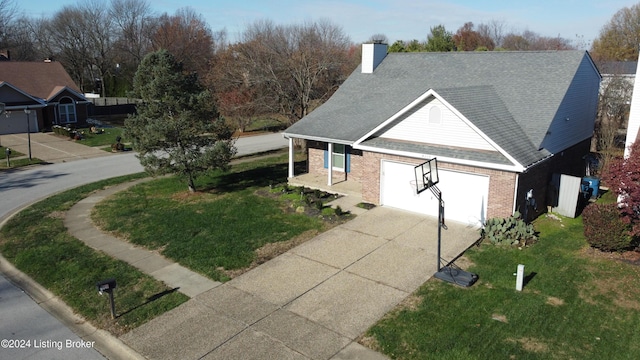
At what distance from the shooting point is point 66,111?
42.8m

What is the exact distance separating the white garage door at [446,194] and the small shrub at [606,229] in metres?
3.17

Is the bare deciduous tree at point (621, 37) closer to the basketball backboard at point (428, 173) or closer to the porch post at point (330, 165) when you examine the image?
the porch post at point (330, 165)

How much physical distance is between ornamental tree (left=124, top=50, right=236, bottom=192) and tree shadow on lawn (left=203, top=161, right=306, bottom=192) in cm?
214

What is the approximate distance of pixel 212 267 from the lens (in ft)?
45.4

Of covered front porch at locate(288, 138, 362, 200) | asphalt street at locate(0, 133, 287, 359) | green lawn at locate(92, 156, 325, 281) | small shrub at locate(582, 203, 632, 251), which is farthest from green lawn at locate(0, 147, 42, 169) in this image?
small shrub at locate(582, 203, 632, 251)

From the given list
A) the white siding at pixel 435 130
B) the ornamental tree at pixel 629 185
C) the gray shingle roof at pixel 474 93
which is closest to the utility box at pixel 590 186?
the gray shingle roof at pixel 474 93

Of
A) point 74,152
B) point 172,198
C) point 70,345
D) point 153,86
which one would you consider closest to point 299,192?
point 172,198

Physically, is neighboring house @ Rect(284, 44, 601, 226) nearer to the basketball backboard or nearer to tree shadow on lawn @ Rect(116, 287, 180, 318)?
the basketball backboard

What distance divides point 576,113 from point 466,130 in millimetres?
7334

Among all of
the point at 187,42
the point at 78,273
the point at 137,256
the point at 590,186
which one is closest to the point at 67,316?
the point at 78,273

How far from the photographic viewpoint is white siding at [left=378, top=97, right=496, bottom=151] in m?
16.4

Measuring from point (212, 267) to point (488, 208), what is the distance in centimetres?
931

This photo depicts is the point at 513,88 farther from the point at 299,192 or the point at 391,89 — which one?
the point at 299,192

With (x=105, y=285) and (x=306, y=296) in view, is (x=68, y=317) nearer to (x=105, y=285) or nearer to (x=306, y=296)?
(x=105, y=285)
